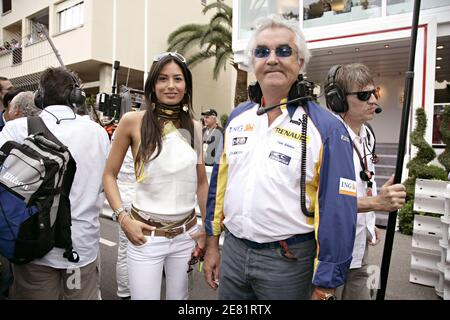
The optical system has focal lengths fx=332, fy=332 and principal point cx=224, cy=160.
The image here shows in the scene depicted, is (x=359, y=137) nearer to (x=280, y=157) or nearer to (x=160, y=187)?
(x=280, y=157)

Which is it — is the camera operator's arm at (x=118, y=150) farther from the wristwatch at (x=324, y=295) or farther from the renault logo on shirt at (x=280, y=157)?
the wristwatch at (x=324, y=295)

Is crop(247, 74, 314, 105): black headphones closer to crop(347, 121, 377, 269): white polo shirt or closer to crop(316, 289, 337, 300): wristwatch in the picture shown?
crop(347, 121, 377, 269): white polo shirt

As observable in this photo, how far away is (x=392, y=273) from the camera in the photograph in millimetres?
4527

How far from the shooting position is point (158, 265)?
200 cm

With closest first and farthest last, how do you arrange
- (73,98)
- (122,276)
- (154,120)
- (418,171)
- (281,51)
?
(281,51), (154,120), (73,98), (122,276), (418,171)

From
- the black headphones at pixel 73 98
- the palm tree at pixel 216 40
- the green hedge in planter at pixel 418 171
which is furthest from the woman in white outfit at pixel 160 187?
the palm tree at pixel 216 40

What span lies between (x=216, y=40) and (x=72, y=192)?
1534 centimetres

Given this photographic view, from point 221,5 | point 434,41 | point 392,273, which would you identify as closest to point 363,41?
point 434,41

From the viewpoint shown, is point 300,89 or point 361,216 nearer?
point 300,89

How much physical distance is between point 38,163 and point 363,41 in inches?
392

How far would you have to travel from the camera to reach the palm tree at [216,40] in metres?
16.0

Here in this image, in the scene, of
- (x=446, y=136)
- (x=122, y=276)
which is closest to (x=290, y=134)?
(x=122, y=276)

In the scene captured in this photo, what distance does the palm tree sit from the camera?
52.3 feet
